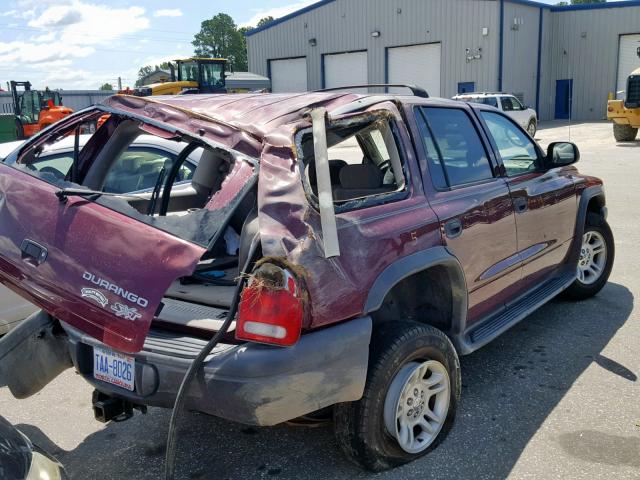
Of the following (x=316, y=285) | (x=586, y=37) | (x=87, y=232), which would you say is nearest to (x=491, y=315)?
(x=316, y=285)

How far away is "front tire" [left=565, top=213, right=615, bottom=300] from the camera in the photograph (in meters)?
5.33

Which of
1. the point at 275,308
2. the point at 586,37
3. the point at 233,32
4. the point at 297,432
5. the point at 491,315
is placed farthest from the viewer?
the point at 233,32

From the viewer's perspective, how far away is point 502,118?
453cm

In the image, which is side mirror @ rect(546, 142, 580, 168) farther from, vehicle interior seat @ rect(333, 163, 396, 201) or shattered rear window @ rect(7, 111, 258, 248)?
shattered rear window @ rect(7, 111, 258, 248)

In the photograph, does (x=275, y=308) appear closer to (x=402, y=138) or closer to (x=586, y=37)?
(x=402, y=138)

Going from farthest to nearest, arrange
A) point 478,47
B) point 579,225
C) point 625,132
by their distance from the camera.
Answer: point 478,47, point 625,132, point 579,225

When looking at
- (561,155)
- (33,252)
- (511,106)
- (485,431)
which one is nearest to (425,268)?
(485,431)

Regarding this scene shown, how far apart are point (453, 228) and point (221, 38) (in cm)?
9488

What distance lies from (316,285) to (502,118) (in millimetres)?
2643

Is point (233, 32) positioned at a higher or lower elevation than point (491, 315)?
higher

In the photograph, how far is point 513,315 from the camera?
3.99 m

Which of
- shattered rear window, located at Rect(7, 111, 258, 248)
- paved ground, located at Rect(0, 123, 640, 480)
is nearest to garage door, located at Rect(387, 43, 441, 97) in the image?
shattered rear window, located at Rect(7, 111, 258, 248)

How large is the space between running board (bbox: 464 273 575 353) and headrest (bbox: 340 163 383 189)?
1.05 metres

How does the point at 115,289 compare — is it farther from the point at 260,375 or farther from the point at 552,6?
the point at 552,6
